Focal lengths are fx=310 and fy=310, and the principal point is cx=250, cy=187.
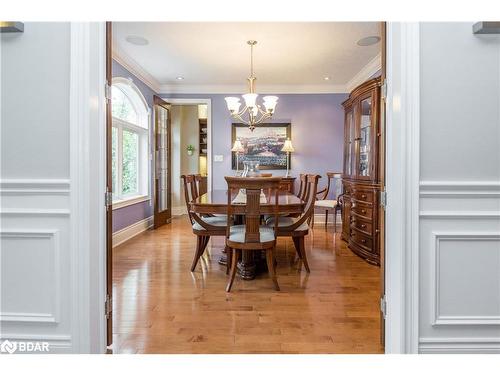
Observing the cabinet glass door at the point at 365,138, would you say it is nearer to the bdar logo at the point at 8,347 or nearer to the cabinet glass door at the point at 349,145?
the cabinet glass door at the point at 349,145

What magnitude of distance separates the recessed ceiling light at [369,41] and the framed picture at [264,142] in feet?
7.16

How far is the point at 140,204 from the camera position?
5.07m

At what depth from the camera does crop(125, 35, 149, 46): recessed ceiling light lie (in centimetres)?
361

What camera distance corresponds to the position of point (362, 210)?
11.8 feet

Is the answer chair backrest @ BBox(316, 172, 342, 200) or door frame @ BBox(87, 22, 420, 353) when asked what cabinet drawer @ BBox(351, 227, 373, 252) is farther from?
door frame @ BBox(87, 22, 420, 353)

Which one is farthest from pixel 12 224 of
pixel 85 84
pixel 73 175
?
pixel 85 84

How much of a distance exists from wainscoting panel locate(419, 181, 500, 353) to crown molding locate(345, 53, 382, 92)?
3.10 meters

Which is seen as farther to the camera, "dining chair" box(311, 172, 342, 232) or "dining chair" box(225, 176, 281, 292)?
"dining chair" box(311, 172, 342, 232)

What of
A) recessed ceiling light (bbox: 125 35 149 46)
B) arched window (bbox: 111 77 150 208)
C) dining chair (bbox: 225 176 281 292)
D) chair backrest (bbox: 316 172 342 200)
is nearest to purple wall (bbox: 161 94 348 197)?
chair backrest (bbox: 316 172 342 200)

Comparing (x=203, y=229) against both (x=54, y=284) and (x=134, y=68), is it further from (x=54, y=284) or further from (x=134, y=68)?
(x=134, y=68)

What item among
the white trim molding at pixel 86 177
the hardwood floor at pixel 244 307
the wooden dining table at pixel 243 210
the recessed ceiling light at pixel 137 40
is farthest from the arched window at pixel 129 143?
the white trim molding at pixel 86 177

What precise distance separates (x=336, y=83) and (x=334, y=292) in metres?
4.17

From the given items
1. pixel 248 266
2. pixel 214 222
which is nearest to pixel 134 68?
pixel 214 222
